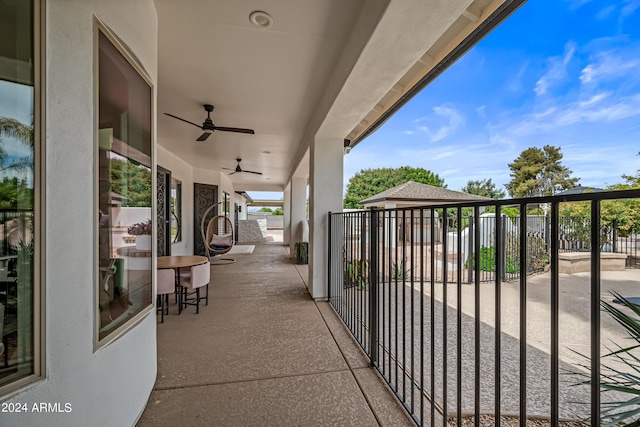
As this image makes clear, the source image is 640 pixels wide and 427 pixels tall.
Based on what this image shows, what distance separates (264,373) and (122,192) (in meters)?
1.57

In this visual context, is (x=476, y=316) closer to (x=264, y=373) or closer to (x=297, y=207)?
(x=264, y=373)

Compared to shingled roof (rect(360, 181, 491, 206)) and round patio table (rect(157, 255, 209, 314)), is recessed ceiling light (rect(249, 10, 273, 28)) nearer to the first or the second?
round patio table (rect(157, 255, 209, 314))

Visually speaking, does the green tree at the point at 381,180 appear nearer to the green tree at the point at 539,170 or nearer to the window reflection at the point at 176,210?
the green tree at the point at 539,170

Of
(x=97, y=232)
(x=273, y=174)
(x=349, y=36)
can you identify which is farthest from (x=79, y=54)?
(x=273, y=174)

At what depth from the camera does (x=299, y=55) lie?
239cm

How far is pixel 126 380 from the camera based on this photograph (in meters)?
1.40

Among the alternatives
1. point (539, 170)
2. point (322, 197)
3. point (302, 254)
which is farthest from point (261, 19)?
point (539, 170)

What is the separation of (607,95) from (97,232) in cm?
1993

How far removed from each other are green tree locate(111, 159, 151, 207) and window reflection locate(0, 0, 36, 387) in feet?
1.75

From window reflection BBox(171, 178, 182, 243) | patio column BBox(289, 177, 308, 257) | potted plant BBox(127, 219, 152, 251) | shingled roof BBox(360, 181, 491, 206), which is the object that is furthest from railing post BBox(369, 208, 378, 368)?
shingled roof BBox(360, 181, 491, 206)

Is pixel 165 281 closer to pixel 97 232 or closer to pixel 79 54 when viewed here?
pixel 97 232

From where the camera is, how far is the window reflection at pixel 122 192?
1319 millimetres

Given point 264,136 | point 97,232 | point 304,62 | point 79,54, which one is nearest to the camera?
point 79,54

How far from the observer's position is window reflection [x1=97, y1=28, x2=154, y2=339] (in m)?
1.32
